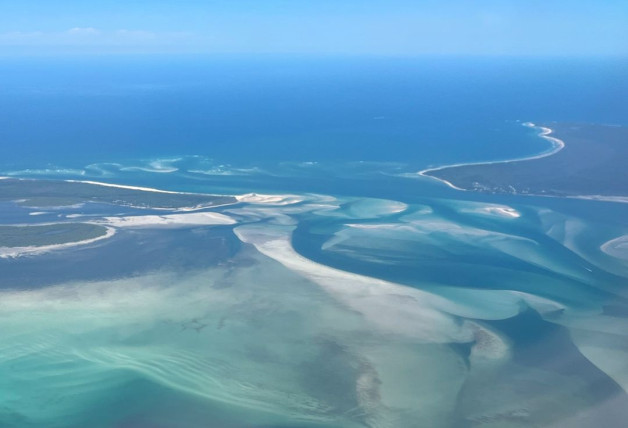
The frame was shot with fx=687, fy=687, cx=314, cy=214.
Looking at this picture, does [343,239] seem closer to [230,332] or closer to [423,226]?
[423,226]

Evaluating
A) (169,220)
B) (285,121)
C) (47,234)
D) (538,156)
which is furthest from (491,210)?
(285,121)

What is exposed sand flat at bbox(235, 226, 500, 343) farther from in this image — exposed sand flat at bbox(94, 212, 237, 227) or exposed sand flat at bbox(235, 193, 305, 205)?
exposed sand flat at bbox(235, 193, 305, 205)

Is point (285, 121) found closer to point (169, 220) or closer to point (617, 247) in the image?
point (169, 220)

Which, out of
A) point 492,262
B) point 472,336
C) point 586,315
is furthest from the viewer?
point 492,262

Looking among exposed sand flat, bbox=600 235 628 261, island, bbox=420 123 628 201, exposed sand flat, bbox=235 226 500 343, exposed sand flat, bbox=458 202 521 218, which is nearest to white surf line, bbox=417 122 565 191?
island, bbox=420 123 628 201

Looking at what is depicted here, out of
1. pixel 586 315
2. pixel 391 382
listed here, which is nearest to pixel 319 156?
pixel 586 315

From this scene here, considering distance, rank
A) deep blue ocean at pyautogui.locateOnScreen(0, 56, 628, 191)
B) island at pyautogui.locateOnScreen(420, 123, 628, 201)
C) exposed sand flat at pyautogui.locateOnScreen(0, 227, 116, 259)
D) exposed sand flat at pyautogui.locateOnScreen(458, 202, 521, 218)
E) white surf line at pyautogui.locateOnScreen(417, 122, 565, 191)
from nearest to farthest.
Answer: exposed sand flat at pyautogui.locateOnScreen(0, 227, 116, 259) → exposed sand flat at pyautogui.locateOnScreen(458, 202, 521, 218) → island at pyautogui.locateOnScreen(420, 123, 628, 201) → white surf line at pyautogui.locateOnScreen(417, 122, 565, 191) → deep blue ocean at pyautogui.locateOnScreen(0, 56, 628, 191)
